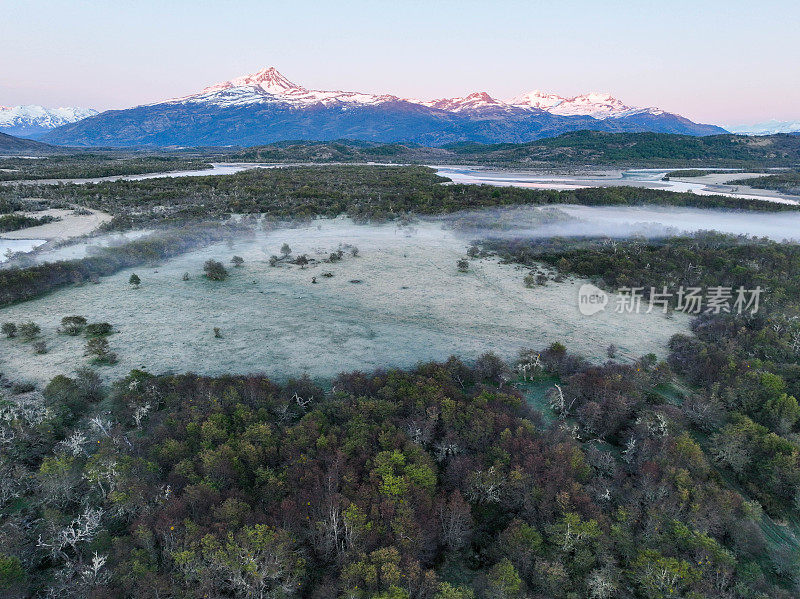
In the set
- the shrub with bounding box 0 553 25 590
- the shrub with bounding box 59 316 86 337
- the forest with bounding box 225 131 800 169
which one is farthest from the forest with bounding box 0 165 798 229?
the forest with bounding box 225 131 800 169

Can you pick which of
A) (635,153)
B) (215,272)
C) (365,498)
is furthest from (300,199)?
(635,153)

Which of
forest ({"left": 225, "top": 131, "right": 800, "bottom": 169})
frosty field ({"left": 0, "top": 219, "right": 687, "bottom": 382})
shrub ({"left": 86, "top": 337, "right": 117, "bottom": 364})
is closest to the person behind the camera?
shrub ({"left": 86, "top": 337, "right": 117, "bottom": 364})

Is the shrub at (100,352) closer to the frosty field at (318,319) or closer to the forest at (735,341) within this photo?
the frosty field at (318,319)

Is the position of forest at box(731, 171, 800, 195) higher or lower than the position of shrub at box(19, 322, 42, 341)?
higher

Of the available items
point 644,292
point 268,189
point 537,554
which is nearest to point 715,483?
point 537,554

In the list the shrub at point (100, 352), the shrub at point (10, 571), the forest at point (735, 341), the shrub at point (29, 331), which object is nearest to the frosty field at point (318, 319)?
the shrub at point (100, 352)

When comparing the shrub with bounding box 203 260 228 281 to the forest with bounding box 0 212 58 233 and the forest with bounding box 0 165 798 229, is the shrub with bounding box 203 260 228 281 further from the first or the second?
the forest with bounding box 0 212 58 233

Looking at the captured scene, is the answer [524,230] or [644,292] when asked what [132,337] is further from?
[524,230]

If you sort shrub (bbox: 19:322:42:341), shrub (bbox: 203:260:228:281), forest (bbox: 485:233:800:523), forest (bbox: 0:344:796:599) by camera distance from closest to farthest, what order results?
forest (bbox: 0:344:796:599), forest (bbox: 485:233:800:523), shrub (bbox: 19:322:42:341), shrub (bbox: 203:260:228:281)
